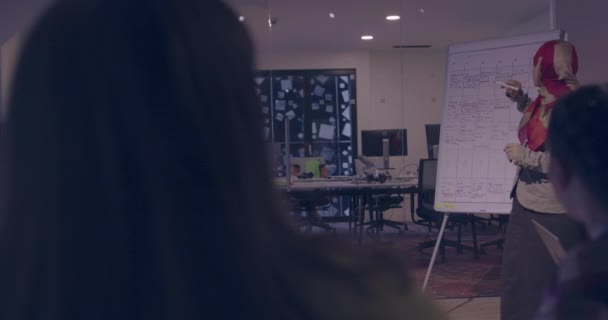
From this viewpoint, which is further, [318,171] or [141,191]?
[318,171]

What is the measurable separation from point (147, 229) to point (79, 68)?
0.40ft

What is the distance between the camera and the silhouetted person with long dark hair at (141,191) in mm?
433

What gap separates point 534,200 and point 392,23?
550 cm

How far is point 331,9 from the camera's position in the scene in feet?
23.5

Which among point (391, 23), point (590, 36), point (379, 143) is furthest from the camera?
point (391, 23)

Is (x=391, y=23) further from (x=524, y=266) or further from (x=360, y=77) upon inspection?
(x=524, y=266)

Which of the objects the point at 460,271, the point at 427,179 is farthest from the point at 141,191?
the point at 427,179

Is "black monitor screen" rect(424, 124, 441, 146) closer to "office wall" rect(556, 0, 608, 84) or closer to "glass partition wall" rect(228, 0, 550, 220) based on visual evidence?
"glass partition wall" rect(228, 0, 550, 220)

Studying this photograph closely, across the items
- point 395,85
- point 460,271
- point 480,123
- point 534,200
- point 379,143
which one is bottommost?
point 460,271

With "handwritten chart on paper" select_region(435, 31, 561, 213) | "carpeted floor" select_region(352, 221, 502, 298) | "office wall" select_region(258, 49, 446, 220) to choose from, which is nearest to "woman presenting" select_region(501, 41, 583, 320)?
"handwritten chart on paper" select_region(435, 31, 561, 213)

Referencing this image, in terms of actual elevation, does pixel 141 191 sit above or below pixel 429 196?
above

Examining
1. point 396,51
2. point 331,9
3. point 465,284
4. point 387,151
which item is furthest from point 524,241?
point 396,51

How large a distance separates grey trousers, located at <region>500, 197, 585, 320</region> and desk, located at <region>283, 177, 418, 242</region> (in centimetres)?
382

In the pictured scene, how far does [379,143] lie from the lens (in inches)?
285
